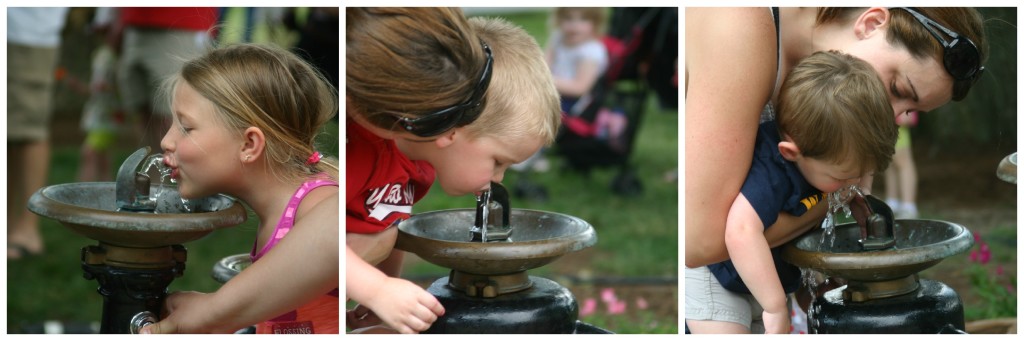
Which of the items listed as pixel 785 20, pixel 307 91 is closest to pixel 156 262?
pixel 307 91

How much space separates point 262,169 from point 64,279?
95.7 inches

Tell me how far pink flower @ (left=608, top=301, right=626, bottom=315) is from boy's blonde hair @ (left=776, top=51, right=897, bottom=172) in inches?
77.7

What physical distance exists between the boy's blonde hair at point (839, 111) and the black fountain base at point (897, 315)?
27 cm

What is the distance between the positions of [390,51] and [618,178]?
13.0 feet

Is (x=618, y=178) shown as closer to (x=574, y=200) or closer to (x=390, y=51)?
(x=574, y=200)

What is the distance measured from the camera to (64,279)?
435cm

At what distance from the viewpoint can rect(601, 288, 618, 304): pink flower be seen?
4.14 meters

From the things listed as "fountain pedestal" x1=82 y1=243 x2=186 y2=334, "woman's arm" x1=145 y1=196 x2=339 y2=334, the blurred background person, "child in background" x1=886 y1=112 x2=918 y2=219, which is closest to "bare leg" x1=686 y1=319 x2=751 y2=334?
"woman's arm" x1=145 y1=196 x2=339 y2=334

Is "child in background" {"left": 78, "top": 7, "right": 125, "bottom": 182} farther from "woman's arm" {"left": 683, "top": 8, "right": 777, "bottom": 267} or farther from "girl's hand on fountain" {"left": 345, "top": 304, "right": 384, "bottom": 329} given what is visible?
"woman's arm" {"left": 683, "top": 8, "right": 777, "bottom": 267}

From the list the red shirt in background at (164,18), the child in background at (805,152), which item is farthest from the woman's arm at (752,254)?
the red shirt in background at (164,18)

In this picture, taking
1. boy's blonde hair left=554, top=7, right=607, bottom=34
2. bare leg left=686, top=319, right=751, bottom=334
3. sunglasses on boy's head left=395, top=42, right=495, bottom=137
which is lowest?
bare leg left=686, top=319, right=751, bottom=334

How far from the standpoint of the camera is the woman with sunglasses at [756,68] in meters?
2.08

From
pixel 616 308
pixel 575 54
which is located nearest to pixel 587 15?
pixel 575 54

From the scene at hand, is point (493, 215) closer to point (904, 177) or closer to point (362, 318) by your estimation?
point (362, 318)
